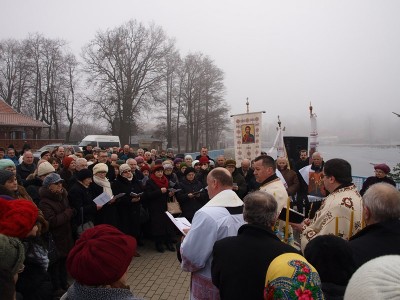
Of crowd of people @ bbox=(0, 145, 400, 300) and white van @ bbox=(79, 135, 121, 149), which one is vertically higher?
white van @ bbox=(79, 135, 121, 149)

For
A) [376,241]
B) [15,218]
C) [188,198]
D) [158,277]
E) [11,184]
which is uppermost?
[11,184]

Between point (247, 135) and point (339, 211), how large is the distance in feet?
22.6

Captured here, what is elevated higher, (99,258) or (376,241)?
(99,258)

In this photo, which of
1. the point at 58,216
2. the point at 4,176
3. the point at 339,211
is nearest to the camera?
the point at 339,211

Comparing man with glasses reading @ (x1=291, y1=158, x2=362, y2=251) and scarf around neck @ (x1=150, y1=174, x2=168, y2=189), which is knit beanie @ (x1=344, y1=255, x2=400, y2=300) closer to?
man with glasses reading @ (x1=291, y1=158, x2=362, y2=251)

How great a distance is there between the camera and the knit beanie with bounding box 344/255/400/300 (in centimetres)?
→ 100

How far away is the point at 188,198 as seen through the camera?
22.7 ft

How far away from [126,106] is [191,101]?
33.3 ft

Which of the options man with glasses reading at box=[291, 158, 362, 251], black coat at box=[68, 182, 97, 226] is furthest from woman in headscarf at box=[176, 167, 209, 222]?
man with glasses reading at box=[291, 158, 362, 251]

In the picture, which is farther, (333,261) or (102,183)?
(102,183)

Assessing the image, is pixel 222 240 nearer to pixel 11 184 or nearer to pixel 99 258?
pixel 99 258

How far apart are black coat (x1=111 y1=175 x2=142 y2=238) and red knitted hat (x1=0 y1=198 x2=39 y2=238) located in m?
3.53

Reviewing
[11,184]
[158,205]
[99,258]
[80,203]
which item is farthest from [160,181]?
[99,258]

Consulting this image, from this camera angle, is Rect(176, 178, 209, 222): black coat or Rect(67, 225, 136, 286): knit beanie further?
Rect(176, 178, 209, 222): black coat
